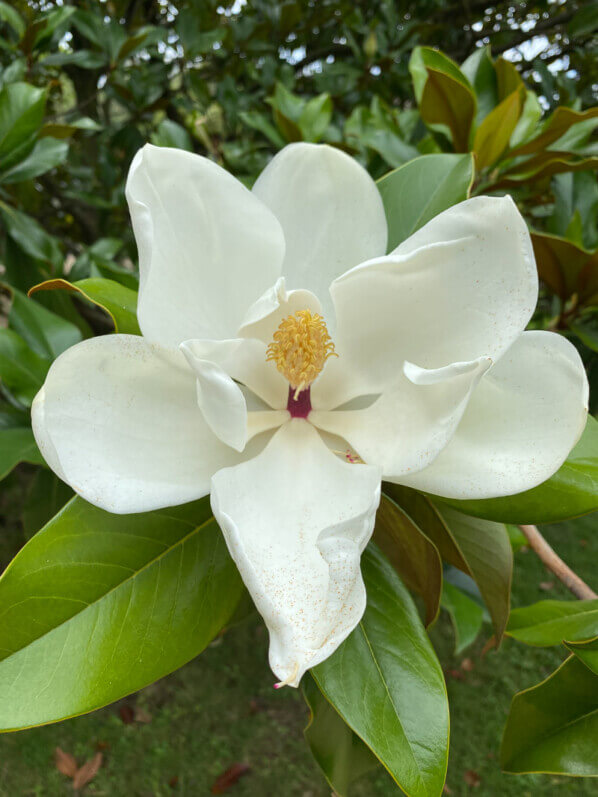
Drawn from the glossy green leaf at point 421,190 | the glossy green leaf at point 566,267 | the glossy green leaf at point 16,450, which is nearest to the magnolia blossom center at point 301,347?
the glossy green leaf at point 421,190

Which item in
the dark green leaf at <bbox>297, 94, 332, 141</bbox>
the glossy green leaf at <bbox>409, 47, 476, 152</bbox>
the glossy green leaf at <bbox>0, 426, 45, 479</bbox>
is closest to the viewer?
the glossy green leaf at <bbox>0, 426, 45, 479</bbox>

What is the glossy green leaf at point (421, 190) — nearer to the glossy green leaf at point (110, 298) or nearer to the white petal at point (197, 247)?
the white petal at point (197, 247)

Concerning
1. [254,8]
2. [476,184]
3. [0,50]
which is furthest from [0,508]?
[476,184]

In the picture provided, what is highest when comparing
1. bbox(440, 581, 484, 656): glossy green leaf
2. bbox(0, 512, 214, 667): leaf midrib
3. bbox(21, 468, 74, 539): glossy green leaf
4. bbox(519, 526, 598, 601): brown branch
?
bbox(0, 512, 214, 667): leaf midrib

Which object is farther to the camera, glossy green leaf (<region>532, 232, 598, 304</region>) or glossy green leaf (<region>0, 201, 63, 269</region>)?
glossy green leaf (<region>0, 201, 63, 269</region>)

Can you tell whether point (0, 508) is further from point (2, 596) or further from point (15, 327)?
point (2, 596)

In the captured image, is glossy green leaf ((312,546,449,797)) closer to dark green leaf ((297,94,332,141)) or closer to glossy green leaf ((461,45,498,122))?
glossy green leaf ((461,45,498,122))

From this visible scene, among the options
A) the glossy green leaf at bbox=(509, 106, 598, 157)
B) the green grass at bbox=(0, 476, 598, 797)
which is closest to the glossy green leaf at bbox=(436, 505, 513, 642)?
the glossy green leaf at bbox=(509, 106, 598, 157)
